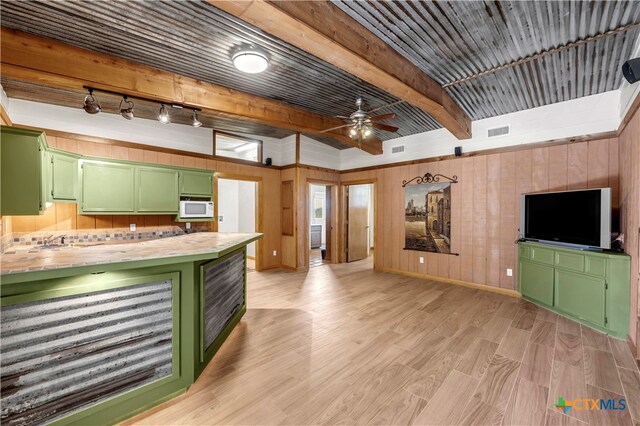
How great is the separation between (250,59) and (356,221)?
530 centimetres

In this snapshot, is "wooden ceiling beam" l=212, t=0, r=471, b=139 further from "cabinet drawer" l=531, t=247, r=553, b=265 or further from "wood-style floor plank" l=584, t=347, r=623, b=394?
"wood-style floor plank" l=584, t=347, r=623, b=394

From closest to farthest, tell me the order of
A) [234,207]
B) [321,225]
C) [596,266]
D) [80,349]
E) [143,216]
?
[80,349] < [596,266] < [143,216] < [234,207] < [321,225]

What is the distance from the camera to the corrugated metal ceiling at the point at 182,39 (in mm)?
2307

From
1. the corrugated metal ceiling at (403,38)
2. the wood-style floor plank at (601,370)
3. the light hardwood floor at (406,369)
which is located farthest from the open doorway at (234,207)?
the wood-style floor plank at (601,370)

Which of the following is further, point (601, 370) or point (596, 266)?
point (596, 266)

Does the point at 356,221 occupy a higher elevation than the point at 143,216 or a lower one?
lower

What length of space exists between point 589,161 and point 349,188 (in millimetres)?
4614

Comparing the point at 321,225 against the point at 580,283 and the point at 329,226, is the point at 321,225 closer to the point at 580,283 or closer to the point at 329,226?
the point at 329,226

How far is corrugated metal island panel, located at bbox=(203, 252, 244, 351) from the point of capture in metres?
2.40

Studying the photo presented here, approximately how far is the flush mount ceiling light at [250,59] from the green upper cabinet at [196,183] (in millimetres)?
2576

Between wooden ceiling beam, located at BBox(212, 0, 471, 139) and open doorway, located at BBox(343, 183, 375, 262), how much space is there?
3.77 m

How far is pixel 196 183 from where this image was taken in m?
4.97

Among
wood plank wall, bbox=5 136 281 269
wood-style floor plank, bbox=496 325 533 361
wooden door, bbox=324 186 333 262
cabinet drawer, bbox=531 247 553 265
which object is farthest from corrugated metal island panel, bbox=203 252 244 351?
cabinet drawer, bbox=531 247 553 265

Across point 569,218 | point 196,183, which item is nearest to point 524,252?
point 569,218
